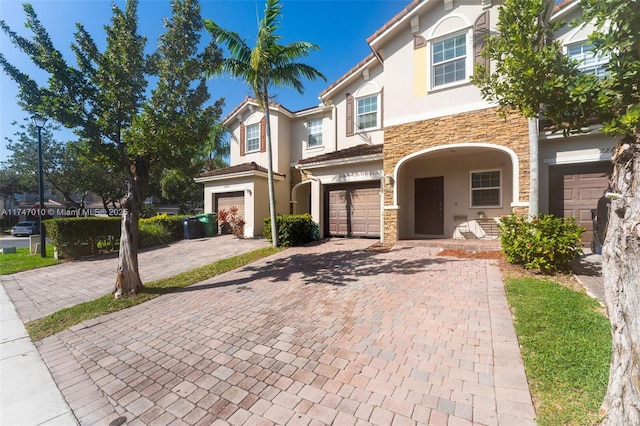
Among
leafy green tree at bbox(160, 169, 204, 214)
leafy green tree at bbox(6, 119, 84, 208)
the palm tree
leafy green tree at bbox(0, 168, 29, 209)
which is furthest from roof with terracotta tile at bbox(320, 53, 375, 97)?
leafy green tree at bbox(0, 168, 29, 209)

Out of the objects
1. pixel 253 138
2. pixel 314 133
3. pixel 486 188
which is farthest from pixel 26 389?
pixel 253 138

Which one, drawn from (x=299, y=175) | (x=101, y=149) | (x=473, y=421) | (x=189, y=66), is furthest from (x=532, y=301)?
(x=299, y=175)

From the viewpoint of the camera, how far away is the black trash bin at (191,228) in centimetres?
1422

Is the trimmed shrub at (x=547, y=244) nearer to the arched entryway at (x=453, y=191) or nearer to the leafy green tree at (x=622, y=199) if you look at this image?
the arched entryway at (x=453, y=191)

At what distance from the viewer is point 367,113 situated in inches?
517

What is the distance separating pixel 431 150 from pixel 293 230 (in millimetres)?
6005

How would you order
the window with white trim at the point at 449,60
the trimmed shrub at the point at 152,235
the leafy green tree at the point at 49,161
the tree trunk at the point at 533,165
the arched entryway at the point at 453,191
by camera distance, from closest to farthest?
the tree trunk at the point at 533,165, the window with white trim at the point at 449,60, the arched entryway at the point at 453,191, the trimmed shrub at the point at 152,235, the leafy green tree at the point at 49,161

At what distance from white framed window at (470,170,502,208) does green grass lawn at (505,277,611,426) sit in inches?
242

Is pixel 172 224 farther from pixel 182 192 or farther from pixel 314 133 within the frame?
pixel 182 192

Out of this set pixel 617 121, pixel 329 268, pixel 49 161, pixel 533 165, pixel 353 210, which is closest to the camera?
pixel 617 121

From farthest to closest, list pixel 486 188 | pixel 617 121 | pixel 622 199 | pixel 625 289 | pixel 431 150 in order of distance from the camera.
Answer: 1. pixel 486 188
2. pixel 431 150
3. pixel 617 121
4. pixel 622 199
5. pixel 625 289

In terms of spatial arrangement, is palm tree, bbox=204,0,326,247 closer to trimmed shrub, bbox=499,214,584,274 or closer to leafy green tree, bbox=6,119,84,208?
trimmed shrub, bbox=499,214,584,274

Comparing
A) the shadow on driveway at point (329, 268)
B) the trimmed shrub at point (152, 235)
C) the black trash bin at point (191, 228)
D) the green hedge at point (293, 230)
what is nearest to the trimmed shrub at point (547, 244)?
the shadow on driveway at point (329, 268)

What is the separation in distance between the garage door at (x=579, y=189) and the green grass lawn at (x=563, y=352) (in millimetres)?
5165
